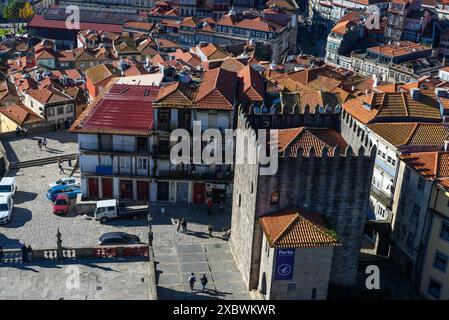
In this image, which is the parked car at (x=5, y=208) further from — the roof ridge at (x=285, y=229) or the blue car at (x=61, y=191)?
the roof ridge at (x=285, y=229)

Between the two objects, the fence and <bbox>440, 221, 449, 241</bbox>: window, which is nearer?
the fence

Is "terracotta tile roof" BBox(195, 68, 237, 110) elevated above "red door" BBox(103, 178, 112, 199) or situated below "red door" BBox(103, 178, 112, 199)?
above

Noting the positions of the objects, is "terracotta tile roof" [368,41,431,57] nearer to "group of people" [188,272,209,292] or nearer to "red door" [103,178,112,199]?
"red door" [103,178,112,199]

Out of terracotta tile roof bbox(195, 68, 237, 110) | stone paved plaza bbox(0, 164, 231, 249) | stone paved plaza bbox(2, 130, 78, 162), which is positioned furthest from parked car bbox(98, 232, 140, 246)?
stone paved plaza bbox(2, 130, 78, 162)

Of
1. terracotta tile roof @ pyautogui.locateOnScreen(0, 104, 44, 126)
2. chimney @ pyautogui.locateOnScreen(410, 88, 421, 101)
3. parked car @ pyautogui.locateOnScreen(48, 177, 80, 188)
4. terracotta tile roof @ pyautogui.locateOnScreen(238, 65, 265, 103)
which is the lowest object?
parked car @ pyautogui.locateOnScreen(48, 177, 80, 188)

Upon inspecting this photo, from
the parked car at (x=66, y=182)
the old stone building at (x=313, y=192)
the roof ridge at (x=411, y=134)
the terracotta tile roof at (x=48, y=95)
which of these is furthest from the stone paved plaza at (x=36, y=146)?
the roof ridge at (x=411, y=134)

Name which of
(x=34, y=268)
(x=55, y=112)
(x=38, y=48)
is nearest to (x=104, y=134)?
(x=34, y=268)

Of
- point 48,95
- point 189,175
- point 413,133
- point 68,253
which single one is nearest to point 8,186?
point 189,175
